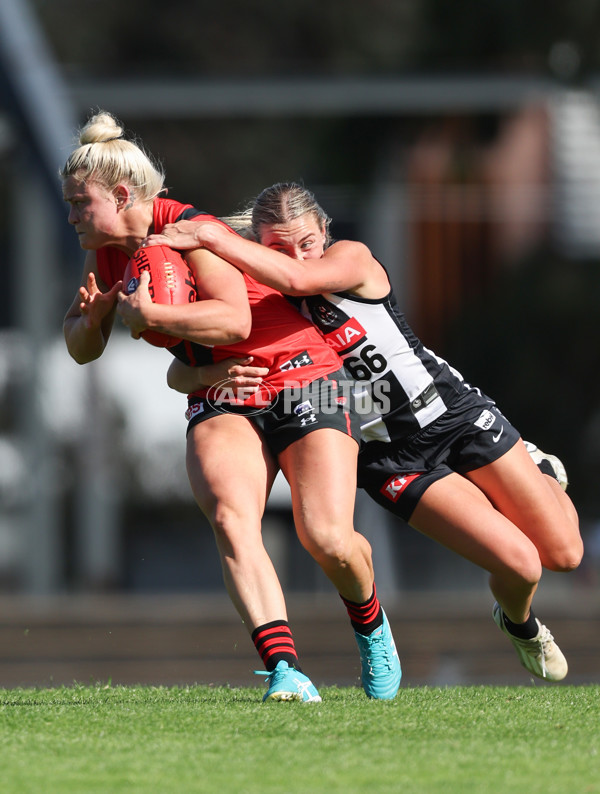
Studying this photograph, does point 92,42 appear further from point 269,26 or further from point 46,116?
point 46,116

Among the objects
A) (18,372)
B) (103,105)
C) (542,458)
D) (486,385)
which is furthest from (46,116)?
(542,458)

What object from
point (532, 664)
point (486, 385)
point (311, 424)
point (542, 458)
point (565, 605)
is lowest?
point (565, 605)

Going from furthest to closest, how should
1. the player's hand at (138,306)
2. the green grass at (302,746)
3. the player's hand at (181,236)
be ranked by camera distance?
the player's hand at (181,236) < the player's hand at (138,306) < the green grass at (302,746)

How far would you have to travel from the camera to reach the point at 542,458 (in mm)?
5809

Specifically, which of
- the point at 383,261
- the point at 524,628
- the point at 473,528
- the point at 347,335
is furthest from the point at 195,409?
the point at 383,261

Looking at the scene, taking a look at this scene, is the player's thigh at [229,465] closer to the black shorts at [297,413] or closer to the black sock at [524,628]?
the black shorts at [297,413]

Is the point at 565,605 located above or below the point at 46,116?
below

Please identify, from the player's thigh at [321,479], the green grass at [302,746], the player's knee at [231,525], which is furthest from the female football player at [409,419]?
the green grass at [302,746]

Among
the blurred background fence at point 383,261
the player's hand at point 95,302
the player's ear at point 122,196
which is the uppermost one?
the player's ear at point 122,196

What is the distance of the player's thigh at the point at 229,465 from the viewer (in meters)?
4.56

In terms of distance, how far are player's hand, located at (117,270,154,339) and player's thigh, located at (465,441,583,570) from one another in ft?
5.23

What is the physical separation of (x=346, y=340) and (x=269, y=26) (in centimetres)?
2720

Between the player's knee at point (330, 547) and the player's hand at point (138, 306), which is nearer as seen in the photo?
the player's hand at point (138, 306)

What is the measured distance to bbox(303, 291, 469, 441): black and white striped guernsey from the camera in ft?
16.3
